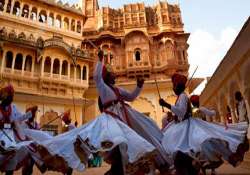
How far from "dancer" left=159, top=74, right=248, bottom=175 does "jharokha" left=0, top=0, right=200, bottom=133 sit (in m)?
9.13

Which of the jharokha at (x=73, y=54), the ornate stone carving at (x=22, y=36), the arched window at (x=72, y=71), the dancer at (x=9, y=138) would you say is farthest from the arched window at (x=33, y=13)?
the dancer at (x=9, y=138)

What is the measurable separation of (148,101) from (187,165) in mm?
17120

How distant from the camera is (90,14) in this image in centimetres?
3447

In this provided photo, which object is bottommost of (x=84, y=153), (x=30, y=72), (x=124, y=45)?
(x=84, y=153)

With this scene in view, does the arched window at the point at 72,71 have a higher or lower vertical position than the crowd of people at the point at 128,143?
higher

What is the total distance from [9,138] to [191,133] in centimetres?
301

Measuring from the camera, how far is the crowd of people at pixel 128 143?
2820 millimetres

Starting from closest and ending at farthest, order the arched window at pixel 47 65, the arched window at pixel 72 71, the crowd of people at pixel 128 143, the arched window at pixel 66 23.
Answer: the crowd of people at pixel 128 143
the arched window at pixel 47 65
the arched window at pixel 72 71
the arched window at pixel 66 23

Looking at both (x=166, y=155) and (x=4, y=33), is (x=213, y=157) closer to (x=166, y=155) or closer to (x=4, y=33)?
(x=166, y=155)

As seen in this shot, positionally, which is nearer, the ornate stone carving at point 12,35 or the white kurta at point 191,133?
the white kurta at point 191,133

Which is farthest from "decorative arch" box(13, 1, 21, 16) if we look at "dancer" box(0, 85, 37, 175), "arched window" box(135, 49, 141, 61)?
"dancer" box(0, 85, 37, 175)

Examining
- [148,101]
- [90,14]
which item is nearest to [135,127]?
[148,101]

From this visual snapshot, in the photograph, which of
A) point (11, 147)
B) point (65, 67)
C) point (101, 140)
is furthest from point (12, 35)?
point (101, 140)

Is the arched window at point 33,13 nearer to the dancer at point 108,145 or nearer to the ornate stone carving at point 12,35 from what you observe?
the ornate stone carving at point 12,35
